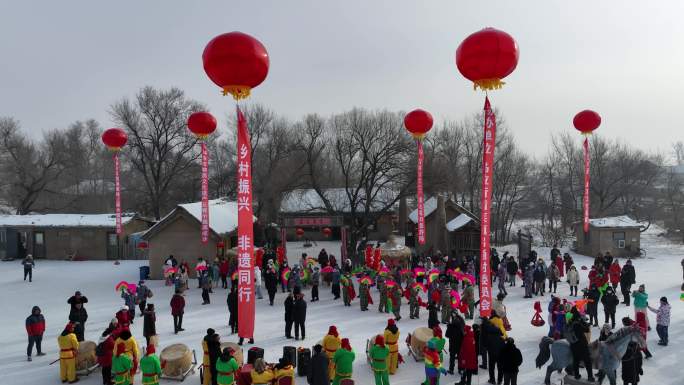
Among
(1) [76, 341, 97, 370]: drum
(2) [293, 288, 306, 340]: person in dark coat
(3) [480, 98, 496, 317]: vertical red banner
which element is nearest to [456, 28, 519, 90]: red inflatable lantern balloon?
(3) [480, 98, 496, 317]: vertical red banner

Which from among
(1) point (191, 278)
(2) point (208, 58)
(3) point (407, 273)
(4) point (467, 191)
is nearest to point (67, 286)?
(1) point (191, 278)

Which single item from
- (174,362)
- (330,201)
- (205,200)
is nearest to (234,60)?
(174,362)

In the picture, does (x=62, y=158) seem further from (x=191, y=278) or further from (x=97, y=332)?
(x=97, y=332)

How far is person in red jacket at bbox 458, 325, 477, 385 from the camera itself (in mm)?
9953

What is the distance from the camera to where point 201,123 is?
18.5m

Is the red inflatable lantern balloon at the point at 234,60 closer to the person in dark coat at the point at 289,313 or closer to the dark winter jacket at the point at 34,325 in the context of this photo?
the person in dark coat at the point at 289,313

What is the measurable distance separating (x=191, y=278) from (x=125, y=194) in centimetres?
3119

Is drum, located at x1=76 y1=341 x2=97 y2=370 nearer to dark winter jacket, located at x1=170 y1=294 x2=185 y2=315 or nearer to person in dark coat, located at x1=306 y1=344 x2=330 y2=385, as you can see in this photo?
dark winter jacket, located at x1=170 y1=294 x2=185 y2=315

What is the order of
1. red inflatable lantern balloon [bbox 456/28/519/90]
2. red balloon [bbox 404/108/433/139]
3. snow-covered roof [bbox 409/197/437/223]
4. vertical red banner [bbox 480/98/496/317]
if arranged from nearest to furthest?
red inflatable lantern balloon [bbox 456/28/519/90], vertical red banner [bbox 480/98/496/317], red balloon [bbox 404/108/433/139], snow-covered roof [bbox 409/197/437/223]

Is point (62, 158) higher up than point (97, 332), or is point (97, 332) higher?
point (62, 158)

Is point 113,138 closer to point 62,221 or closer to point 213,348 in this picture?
→ point 62,221

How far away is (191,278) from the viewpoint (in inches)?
936

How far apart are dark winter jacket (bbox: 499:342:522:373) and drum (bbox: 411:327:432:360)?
2.32 m

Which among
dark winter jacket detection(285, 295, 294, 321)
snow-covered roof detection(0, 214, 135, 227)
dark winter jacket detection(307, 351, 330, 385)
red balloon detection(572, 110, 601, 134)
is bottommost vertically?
dark winter jacket detection(307, 351, 330, 385)
